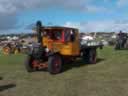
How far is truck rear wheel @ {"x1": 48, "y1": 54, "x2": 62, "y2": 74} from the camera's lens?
16844 millimetres

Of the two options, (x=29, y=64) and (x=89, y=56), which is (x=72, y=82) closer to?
(x=29, y=64)

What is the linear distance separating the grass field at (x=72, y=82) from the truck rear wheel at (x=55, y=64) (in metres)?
0.31

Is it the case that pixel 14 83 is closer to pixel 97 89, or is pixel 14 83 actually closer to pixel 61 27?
pixel 97 89

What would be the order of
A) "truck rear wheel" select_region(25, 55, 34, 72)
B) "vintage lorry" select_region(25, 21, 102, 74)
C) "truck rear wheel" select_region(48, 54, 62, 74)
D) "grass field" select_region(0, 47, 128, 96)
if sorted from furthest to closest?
"truck rear wheel" select_region(25, 55, 34, 72) < "vintage lorry" select_region(25, 21, 102, 74) < "truck rear wheel" select_region(48, 54, 62, 74) < "grass field" select_region(0, 47, 128, 96)

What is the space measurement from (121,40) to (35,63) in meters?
15.6

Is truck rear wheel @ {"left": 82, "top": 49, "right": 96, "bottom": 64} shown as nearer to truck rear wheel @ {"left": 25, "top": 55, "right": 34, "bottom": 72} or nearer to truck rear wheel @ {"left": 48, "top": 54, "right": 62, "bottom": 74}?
truck rear wheel @ {"left": 48, "top": 54, "right": 62, "bottom": 74}

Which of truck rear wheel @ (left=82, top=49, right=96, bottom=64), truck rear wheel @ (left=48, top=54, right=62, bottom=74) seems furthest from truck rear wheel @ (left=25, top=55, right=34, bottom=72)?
truck rear wheel @ (left=82, top=49, right=96, bottom=64)

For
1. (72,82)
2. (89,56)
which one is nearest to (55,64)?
(72,82)

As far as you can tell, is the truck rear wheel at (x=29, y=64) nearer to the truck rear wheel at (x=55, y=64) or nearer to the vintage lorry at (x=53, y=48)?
the vintage lorry at (x=53, y=48)

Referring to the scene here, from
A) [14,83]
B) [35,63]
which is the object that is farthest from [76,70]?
[14,83]

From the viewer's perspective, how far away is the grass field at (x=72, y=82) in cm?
1222

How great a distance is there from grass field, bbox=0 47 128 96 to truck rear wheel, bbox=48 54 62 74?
0.31m

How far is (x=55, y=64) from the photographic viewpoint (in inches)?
675

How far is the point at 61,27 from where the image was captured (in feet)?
60.4
